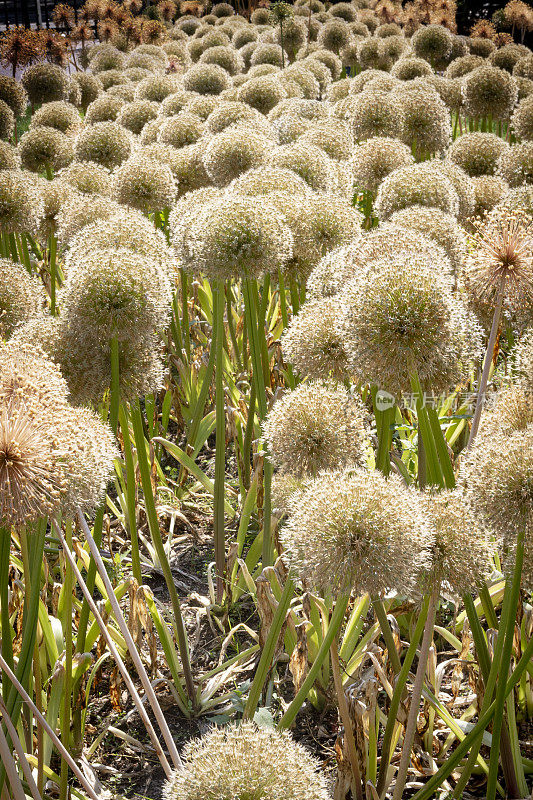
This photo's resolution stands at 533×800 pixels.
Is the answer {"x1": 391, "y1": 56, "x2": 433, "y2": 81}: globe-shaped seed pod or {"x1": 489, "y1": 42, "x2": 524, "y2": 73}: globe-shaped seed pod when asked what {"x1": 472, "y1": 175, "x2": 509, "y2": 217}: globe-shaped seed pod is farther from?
{"x1": 489, "y1": 42, "x2": 524, "y2": 73}: globe-shaped seed pod

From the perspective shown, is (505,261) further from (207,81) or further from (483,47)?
(483,47)

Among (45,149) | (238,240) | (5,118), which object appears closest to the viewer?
(238,240)

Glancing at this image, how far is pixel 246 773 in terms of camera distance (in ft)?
4.65

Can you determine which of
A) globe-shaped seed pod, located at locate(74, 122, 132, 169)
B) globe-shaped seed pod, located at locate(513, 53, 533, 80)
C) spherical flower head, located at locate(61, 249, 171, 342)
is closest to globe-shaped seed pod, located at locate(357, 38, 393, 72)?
globe-shaped seed pod, located at locate(513, 53, 533, 80)

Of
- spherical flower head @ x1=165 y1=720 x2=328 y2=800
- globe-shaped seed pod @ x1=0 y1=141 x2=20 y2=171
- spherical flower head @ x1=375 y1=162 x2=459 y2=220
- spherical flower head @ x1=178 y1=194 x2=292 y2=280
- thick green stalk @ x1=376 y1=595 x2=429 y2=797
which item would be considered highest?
globe-shaped seed pod @ x1=0 y1=141 x2=20 y2=171

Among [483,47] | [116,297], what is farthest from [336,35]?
[116,297]

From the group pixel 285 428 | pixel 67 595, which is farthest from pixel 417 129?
pixel 67 595

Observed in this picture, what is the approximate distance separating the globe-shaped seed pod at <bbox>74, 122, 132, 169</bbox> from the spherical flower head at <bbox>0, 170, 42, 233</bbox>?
4.18 ft

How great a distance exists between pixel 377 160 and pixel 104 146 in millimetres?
1857

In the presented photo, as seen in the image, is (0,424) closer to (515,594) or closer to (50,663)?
(515,594)

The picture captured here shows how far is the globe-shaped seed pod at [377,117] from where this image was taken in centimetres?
521

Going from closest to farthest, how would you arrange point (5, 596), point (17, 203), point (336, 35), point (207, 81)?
point (5, 596) < point (17, 203) < point (207, 81) < point (336, 35)

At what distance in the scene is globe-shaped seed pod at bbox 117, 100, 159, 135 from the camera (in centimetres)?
659

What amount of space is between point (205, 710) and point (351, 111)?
415 cm
